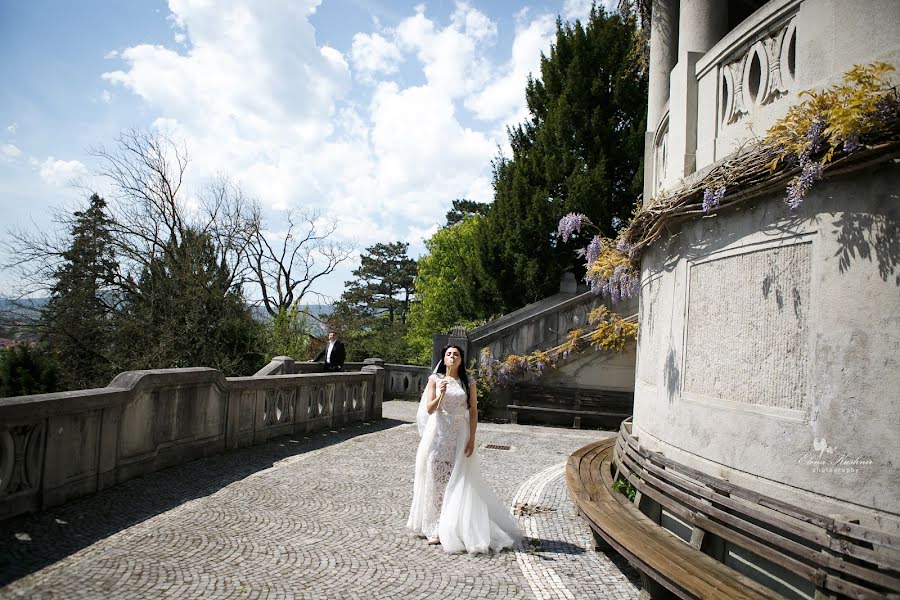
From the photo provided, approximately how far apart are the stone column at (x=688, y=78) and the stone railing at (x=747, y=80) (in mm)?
95

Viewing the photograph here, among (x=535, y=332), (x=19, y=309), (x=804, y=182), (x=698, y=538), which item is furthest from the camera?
(x=19, y=309)

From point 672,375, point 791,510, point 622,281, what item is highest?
point 622,281

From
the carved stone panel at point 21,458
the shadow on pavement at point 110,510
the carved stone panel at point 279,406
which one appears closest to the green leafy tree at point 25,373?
the carved stone panel at point 279,406

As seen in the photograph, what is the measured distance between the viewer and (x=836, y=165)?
12.0 feet

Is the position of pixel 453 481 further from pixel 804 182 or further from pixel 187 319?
pixel 187 319

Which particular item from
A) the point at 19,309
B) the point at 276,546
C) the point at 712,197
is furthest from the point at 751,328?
the point at 19,309

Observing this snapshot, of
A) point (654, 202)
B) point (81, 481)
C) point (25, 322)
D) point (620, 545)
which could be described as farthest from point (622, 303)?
point (25, 322)

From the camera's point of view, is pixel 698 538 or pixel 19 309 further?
pixel 19 309

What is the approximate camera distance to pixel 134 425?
6926 mm

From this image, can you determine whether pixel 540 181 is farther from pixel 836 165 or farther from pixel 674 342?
pixel 836 165

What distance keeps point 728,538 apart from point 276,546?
3.55 m

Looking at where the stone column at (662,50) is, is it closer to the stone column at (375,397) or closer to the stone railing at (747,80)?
the stone railing at (747,80)

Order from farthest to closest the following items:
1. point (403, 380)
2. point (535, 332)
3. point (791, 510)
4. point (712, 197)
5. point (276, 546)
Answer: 1. point (403, 380)
2. point (535, 332)
3. point (276, 546)
4. point (712, 197)
5. point (791, 510)

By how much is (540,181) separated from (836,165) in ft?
52.4
